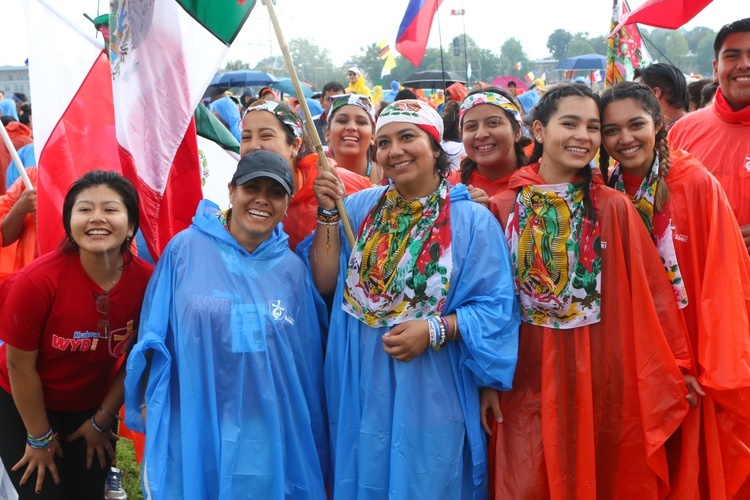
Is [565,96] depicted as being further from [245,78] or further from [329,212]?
[245,78]

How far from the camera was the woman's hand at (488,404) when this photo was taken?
9.58 ft

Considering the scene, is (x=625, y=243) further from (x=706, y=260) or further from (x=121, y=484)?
(x=121, y=484)

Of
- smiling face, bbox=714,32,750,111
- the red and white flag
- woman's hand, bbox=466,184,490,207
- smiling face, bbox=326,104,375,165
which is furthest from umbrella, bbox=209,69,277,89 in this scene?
woman's hand, bbox=466,184,490,207

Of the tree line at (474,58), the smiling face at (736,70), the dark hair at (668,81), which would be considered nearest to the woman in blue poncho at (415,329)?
the smiling face at (736,70)

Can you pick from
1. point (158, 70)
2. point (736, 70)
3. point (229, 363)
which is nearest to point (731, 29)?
point (736, 70)

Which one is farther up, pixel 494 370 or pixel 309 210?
pixel 309 210

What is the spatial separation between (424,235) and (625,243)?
77 centimetres

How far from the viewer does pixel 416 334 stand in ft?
8.94

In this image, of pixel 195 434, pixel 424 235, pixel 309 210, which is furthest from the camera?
pixel 309 210

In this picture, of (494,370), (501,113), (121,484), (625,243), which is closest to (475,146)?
(501,113)

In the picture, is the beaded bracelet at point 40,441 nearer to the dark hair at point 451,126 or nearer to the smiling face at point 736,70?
the dark hair at point 451,126

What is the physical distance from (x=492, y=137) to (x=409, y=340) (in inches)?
49.3

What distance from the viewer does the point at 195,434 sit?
2678 millimetres

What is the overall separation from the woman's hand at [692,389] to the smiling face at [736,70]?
1575 millimetres
